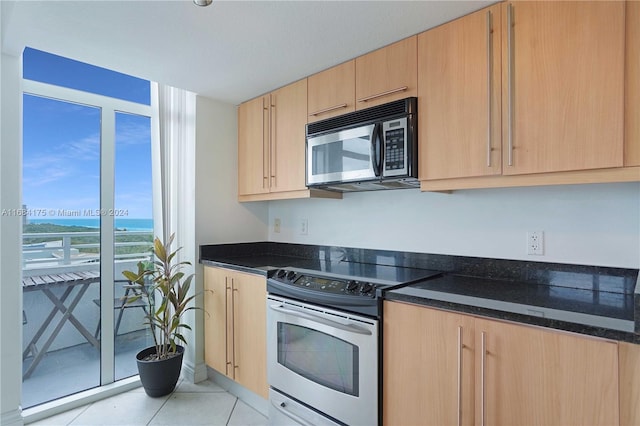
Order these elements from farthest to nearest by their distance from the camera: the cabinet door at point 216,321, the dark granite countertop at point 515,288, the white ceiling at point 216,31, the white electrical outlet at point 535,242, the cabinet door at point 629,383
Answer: the cabinet door at point 216,321
the white electrical outlet at point 535,242
the white ceiling at point 216,31
the dark granite countertop at point 515,288
the cabinet door at point 629,383

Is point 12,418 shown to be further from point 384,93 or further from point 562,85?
point 562,85

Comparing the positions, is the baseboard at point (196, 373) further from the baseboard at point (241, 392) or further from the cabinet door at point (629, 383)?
the cabinet door at point (629, 383)

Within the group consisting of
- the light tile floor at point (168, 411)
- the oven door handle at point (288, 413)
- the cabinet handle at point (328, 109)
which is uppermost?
the cabinet handle at point (328, 109)

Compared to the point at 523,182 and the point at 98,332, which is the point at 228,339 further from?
the point at 523,182

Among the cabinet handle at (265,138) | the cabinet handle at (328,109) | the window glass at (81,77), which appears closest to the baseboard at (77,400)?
the cabinet handle at (265,138)

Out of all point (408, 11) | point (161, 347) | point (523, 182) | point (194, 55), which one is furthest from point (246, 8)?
point (161, 347)

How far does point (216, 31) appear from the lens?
1.74m

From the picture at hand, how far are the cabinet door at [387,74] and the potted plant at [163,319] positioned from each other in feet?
5.63

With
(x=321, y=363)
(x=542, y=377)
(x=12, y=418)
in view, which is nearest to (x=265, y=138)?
(x=321, y=363)

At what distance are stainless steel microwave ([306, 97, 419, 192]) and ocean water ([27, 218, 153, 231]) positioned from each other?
1.43 metres

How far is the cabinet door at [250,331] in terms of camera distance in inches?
86.1

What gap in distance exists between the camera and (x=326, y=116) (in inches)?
85.9

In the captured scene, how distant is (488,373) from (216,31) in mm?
1942

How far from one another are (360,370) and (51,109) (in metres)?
2.58
